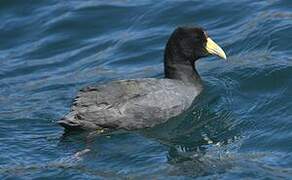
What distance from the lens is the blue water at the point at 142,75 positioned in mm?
10297

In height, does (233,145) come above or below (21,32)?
below

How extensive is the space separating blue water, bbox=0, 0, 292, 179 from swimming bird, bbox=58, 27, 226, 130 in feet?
0.49

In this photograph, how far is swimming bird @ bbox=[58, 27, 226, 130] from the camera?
11156 millimetres

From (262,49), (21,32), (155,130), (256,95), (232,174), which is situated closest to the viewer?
(232,174)

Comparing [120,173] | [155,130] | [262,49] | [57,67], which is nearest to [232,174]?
[120,173]

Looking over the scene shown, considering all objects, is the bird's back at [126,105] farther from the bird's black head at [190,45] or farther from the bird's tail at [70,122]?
the bird's black head at [190,45]

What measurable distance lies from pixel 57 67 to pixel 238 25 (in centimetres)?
270

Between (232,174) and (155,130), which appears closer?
(232,174)

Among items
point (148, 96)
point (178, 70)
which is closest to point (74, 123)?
point (148, 96)

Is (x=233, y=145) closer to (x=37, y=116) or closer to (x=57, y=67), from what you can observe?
(x=37, y=116)

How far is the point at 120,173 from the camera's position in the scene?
10055 mm

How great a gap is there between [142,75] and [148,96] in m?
2.03

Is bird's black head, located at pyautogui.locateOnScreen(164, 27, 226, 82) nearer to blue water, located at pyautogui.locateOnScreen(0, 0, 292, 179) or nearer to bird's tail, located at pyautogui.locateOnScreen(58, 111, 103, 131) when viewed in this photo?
blue water, located at pyautogui.locateOnScreen(0, 0, 292, 179)

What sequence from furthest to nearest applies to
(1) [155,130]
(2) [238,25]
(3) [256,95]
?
(2) [238,25] → (3) [256,95] → (1) [155,130]
